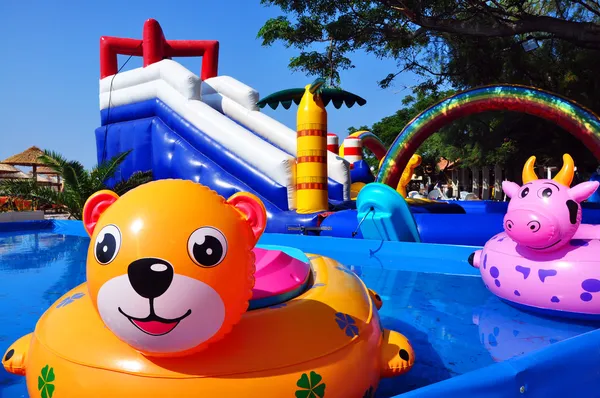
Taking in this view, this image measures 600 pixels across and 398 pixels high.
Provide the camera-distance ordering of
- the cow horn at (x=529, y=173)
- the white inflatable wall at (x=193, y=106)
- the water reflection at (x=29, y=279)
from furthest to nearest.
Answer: the white inflatable wall at (x=193, y=106) → the cow horn at (x=529, y=173) → the water reflection at (x=29, y=279)

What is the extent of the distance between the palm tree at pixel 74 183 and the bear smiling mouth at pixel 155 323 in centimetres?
702

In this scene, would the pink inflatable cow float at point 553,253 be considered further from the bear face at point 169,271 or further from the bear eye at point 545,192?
the bear face at point 169,271

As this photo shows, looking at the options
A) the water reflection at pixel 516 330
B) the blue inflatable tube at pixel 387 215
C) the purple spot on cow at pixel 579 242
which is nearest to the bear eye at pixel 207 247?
the water reflection at pixel 516 330

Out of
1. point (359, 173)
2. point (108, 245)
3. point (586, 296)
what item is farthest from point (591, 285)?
point (359, 173)

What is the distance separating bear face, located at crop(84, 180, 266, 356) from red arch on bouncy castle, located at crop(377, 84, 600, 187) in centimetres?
549

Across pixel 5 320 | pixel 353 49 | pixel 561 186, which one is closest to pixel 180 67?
pixel 353 49

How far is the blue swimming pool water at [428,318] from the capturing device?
225 cm

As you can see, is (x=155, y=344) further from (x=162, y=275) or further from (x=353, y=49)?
(x=353, y=49)

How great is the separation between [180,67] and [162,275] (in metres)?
7.65

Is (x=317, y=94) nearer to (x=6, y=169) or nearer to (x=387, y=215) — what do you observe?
(x=387, y=215)

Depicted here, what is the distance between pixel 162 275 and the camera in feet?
4.09

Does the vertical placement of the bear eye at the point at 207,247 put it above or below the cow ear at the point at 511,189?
below

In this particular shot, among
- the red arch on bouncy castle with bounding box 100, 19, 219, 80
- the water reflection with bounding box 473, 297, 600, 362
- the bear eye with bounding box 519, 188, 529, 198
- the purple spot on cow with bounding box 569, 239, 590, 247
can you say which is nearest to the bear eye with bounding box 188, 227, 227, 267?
the water reflection with bounding box 473, 297, 600, 362

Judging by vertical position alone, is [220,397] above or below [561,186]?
below
